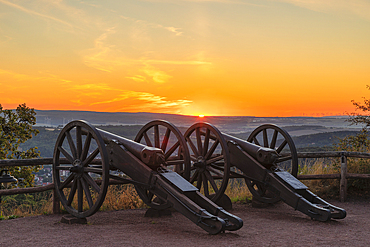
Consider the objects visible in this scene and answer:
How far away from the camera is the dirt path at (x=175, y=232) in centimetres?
523

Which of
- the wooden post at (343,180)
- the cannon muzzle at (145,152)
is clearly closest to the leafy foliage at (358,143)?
the wooden post at (343,180)

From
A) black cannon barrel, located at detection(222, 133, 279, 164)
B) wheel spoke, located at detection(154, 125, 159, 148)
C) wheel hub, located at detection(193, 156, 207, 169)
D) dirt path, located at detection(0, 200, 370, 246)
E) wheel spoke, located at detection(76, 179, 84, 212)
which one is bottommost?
dirt path, located at detection(0, 200, 370, 246)

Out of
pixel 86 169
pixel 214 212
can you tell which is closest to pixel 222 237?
pixel 214 212

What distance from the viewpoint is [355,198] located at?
30.4 feet

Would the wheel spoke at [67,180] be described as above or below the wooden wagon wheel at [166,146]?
below

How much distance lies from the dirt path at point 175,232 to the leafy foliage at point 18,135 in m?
5.17

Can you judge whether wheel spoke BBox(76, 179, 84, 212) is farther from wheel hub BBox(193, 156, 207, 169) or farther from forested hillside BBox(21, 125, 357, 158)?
forested hillside BBox(21, 125, 357, 158)

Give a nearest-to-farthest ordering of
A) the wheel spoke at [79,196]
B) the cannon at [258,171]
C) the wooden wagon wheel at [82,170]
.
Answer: the wooden wagon wheel at [82,170] < the wheel spoke at [79,196] < the cannon at [258,171]

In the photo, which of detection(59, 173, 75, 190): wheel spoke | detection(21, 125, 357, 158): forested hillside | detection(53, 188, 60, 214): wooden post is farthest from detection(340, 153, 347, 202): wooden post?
detection(21, 125, 357, 158): forested hillside

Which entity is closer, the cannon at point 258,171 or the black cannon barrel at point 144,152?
the black cannon barrel at point 144,152

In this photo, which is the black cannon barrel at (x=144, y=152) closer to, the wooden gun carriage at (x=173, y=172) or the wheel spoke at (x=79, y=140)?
the wooden gun carriage at (x=173, y=172)

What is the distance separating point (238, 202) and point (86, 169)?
4.07 metres

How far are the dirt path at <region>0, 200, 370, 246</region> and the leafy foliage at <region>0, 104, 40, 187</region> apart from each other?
517 cm

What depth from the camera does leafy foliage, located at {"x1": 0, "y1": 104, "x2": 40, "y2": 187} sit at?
11797mm
